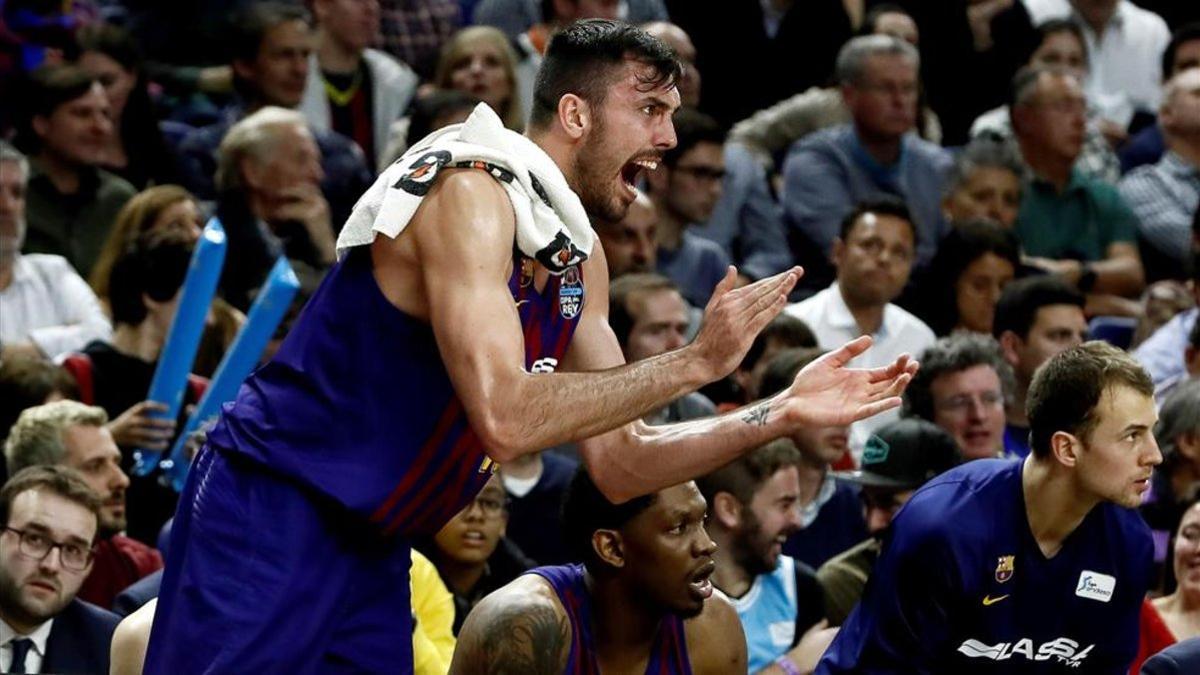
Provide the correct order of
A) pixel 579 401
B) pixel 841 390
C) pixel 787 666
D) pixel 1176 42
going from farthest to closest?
pixel 1176 42
pixel 787 666
pixel 841 390
pixel 579 401

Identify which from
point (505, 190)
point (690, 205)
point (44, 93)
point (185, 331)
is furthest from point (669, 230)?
point (505, 190)

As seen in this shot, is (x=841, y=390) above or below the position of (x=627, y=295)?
above

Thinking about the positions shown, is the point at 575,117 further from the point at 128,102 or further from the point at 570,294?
the point at 128,102

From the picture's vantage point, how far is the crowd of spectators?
6516mm

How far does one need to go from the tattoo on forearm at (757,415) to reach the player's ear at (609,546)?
4.27 ft

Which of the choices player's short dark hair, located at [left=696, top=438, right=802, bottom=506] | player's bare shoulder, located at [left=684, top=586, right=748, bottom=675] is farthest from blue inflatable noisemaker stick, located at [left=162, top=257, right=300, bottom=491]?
player's bare shoulder, located at [left=684, top=586, right=748, bottom=675]

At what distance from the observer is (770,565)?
6.40 meters

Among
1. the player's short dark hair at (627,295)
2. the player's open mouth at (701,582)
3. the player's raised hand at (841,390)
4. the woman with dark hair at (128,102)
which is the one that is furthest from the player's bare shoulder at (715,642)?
the woman with dark hair at (128,102)

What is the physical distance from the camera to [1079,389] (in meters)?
5.09

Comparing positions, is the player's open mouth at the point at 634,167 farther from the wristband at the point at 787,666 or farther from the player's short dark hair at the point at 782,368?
the player's short dark hair at the point at 782,368

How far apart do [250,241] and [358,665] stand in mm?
4788

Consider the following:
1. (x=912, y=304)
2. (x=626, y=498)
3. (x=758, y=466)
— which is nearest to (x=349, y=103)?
(x=912, y=304)

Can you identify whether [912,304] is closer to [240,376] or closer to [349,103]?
[349,103]

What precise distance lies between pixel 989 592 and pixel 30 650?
2.58m
